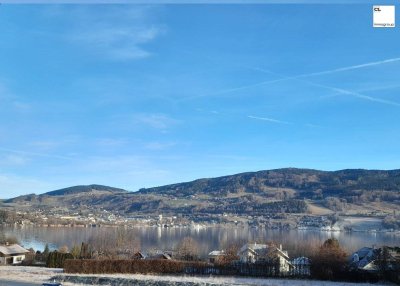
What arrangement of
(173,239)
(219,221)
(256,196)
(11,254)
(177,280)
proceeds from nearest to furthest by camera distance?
(177,280), (11,254), (173,239), (219,221), (256,196)

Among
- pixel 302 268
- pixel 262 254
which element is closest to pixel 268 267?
pixel 302 268

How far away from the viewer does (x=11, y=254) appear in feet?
59.4

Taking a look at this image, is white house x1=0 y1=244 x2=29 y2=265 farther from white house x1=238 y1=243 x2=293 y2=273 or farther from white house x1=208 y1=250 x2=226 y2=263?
white house x1=238 y1=243 x2=293 y2=273

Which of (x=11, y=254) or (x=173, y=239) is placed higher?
(x=11, y=254)

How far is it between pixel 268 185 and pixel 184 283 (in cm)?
12198

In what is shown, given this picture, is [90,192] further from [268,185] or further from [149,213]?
[268,185]

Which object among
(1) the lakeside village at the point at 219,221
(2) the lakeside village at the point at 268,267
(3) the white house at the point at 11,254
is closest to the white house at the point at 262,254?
(2) the lakeside village at the point at 268,267

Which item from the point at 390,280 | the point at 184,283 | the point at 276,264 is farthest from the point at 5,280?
the point at 390,280

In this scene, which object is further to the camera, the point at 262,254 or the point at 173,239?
the point at 173,239

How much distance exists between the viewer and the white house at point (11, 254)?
17469 millimetres

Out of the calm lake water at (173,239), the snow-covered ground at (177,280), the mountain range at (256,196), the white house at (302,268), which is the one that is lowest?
the calm lake water at (173,239)

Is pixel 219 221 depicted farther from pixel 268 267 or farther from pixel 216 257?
pixel 268 267

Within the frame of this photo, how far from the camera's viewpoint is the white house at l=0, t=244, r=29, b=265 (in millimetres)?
17469

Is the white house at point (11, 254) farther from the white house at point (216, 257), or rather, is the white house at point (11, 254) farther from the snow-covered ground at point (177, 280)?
the white house at point (216, 257)
